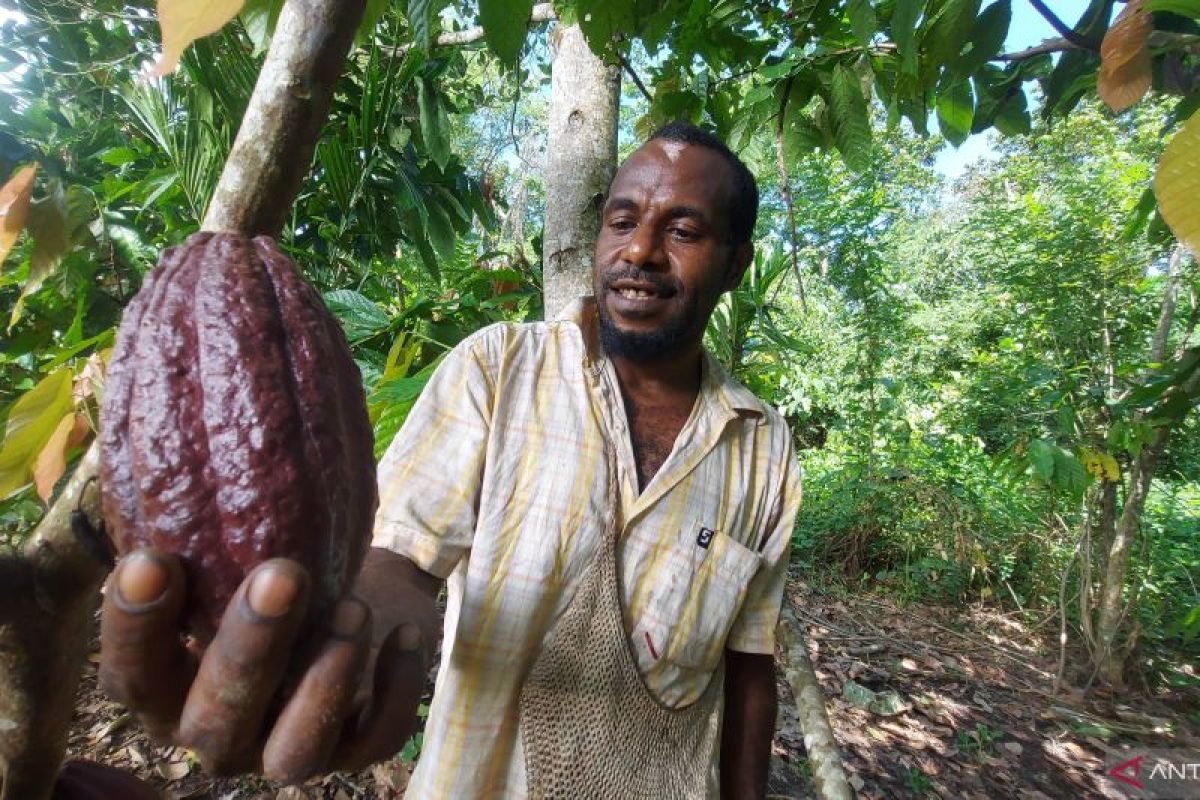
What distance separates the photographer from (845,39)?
1.77 m

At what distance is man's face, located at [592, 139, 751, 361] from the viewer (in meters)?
1.49

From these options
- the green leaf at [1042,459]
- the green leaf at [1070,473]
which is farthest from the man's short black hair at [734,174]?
the green leaf at [1070,473]

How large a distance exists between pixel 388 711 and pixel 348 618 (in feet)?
0.42

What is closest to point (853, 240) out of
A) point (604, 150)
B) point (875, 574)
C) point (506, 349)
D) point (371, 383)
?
point (875, 574)

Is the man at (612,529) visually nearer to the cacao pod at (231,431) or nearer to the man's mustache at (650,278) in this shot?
the man's mustache at (650,278)

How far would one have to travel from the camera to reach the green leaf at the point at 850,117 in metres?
1.82

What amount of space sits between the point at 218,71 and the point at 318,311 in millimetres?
1376

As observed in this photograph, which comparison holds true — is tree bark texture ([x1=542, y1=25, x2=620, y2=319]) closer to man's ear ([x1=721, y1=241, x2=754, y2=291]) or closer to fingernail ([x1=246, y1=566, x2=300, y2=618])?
man's ear ([x1=721, y1=241, x2=754, y2=291])

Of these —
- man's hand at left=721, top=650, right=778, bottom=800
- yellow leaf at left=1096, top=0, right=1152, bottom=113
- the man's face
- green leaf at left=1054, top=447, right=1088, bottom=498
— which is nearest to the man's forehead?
the man's face

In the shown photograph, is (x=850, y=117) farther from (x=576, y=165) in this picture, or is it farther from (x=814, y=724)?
(x=814, y=724)

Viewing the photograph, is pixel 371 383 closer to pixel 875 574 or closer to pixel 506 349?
pixel 506 349

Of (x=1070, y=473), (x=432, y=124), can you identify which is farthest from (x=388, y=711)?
(x=1070, y=473)

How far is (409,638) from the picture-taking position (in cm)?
65

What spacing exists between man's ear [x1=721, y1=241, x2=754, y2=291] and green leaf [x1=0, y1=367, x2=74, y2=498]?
128cm
